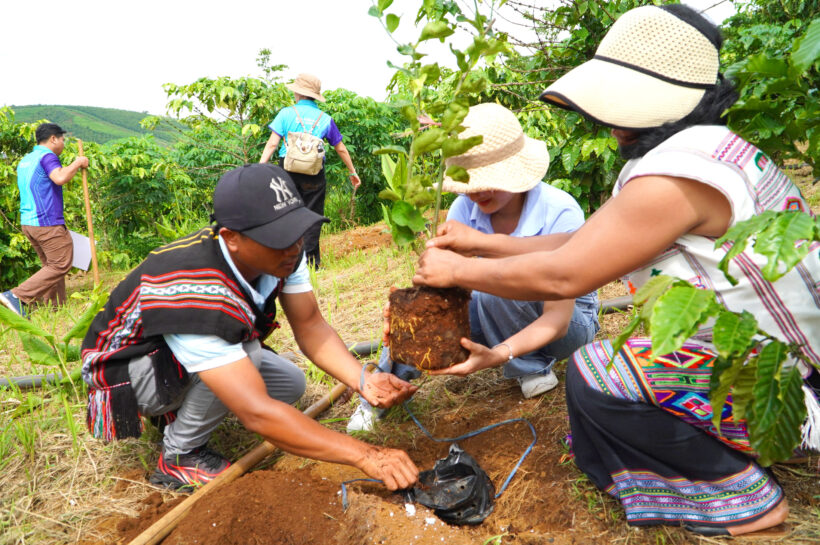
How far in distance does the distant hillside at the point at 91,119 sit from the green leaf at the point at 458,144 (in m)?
32.9

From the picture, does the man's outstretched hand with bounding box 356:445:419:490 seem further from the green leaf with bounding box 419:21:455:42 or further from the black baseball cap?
the green leaf with bounding box 419:21:455:42

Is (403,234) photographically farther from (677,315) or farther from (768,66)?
(768,66)

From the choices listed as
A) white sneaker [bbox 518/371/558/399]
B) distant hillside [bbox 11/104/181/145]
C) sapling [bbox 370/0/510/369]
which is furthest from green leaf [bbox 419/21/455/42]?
distant hillside [bbox 11/104/181/145]

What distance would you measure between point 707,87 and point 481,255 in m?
0.86

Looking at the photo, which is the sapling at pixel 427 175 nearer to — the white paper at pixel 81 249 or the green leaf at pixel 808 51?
the green leaf at pixel 808 51

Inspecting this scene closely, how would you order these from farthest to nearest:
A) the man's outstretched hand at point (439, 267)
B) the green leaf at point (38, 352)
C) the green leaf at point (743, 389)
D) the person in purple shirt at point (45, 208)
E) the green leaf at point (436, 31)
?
the person in purple shirt at point (45, 208) → the green leaf at point (38, 352) → the man's outstretched hand at point (439, 267) → the green leaf at point (436, 31) → the green leaf at point (743, 389)

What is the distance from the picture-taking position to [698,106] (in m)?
1.45

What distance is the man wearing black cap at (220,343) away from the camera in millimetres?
1736

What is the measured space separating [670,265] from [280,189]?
1174mm

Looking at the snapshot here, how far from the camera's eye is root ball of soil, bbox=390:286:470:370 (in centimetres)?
178

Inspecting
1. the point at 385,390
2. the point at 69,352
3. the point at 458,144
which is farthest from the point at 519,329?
the point at 69,352

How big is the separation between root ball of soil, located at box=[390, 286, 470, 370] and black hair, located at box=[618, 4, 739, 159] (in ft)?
2.30

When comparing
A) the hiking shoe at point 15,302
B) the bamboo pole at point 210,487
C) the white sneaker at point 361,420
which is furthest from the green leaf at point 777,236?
the hiking shoe at point 15,302

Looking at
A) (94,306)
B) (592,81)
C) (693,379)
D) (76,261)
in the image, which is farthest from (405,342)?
(76,261)
